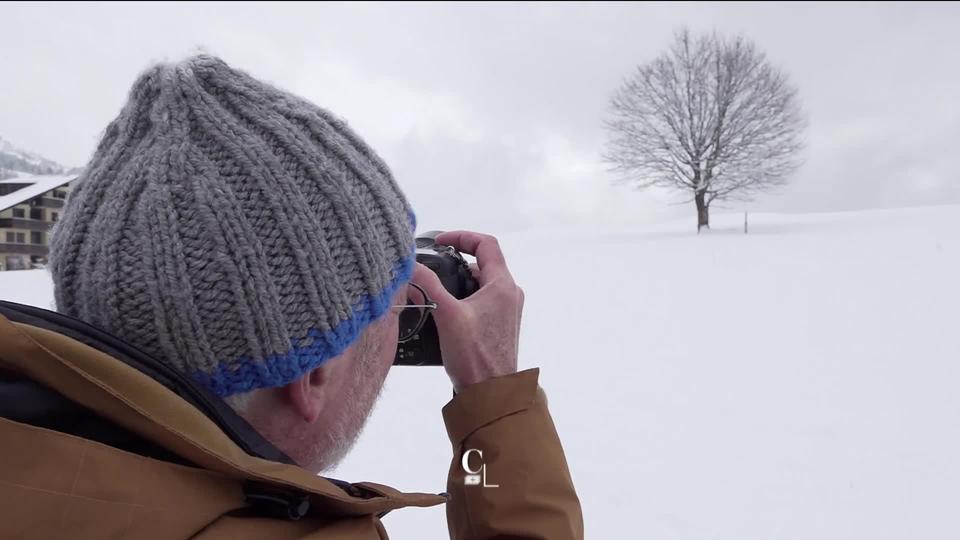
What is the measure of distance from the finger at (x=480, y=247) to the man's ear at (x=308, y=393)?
0.54 m

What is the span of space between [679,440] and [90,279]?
375 centimetres

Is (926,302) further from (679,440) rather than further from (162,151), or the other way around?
(162,151)

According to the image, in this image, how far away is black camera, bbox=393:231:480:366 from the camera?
4.57 feet

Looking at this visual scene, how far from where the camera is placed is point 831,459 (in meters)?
3.72

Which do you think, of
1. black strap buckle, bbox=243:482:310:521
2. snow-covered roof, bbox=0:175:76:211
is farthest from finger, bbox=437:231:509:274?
snow-covered roof, bbox=0:175:76:211

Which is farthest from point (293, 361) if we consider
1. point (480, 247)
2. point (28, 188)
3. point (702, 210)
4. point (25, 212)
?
point (702, 210)

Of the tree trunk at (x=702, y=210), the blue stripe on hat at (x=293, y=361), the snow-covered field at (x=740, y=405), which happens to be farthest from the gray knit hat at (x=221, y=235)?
the tree trunk at (x=702, y=210)

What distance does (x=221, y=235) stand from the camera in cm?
89

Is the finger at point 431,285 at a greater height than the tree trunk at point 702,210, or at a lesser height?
lesser

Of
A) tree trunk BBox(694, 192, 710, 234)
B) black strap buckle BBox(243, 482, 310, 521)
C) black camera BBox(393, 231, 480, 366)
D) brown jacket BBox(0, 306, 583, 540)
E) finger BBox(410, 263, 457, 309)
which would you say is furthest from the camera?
tree trunk BBox(694, 192, 710, 234)

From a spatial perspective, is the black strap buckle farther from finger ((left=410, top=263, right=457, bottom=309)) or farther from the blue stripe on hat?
finger ((left=410, top=263, right=457, bottom=309))

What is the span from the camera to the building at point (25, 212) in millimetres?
2961

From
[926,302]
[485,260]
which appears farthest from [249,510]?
[926,302]

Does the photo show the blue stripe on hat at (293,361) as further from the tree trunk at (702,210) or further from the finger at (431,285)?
the tree trunk at (702,210)
